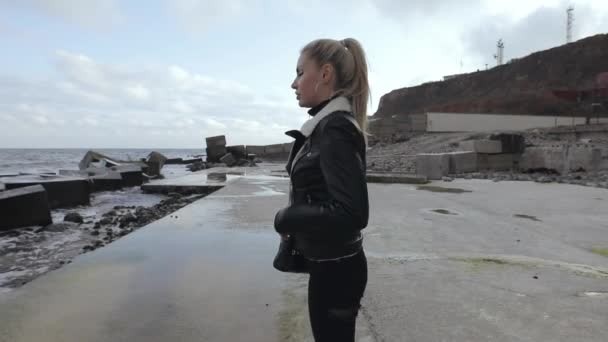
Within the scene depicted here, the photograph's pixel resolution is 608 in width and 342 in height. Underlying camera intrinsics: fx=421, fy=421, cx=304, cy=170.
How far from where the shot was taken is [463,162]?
14250mm

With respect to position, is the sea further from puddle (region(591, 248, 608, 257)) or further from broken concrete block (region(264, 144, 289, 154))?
puddle (region(591, 248, 608, 257))

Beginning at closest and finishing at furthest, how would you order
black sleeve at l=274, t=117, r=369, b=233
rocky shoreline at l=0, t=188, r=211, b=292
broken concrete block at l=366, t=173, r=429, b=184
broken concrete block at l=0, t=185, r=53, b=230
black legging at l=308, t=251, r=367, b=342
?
black sleeve at l=274, t=117, r=369, b=233 → black legging at l=308, t=251, r=367, b=342 → rocky shoreline at l=0, t=188, r=211, b=292 → broken concrete block at l=0, t=185, r=53, b=230 → broken concrete block at l=366, t=173, r=429, b=184

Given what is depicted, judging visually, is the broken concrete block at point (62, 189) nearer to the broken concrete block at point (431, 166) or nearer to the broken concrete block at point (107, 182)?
the broken concrete block at point (107, 182)

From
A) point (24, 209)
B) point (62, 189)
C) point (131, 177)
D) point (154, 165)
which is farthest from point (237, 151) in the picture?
point (24, 209)

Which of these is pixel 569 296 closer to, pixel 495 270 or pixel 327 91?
pixel 495 270

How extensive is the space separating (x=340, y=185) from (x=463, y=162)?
14015 millimetres

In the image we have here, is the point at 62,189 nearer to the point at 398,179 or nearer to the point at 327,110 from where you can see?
the point at 398,179

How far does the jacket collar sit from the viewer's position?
4.58 ft

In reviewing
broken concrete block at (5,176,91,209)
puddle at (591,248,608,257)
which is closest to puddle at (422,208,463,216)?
puddle at (591,248,608,257)

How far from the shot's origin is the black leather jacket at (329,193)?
1282 mm

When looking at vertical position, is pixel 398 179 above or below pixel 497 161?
below

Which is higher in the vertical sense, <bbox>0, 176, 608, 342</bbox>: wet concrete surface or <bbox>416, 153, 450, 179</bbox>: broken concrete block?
<bbox>416, 153, 450, 179</bbox>: broken concrete block

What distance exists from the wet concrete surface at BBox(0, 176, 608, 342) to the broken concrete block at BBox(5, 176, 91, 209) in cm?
451

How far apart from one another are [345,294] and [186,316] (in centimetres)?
146
